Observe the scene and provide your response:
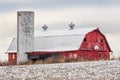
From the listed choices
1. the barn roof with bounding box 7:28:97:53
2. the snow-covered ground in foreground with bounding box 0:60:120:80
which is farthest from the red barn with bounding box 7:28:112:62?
the snow-covered ground in foreground with bounding box 0:60:120:80

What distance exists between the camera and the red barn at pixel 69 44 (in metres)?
46.8

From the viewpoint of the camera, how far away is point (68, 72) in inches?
870

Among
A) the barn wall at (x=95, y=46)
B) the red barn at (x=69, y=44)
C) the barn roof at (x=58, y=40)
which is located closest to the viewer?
the red barn at (x=69, y=44)

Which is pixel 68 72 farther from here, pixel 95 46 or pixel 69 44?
pixel 95 46

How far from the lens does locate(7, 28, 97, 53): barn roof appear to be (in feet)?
155

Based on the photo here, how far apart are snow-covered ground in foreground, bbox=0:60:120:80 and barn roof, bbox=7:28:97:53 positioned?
22600 millimetres

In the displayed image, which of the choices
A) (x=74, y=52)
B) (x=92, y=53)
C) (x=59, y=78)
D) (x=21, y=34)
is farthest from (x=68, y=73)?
(x=92, y=53)

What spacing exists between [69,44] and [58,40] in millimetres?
2107

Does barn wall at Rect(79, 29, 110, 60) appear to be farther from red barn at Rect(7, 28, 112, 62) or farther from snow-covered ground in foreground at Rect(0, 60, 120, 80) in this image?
snow-covered ground in foreground at Rect(0, 60, 120, 80)

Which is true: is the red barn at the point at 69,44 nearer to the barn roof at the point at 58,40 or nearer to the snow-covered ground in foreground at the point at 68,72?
the barn roof at the point at 58,40

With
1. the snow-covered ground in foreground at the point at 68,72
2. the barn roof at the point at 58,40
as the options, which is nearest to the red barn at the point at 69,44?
the barn roof at the point at 58,40

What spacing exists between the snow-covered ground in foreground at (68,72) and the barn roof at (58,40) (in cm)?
2260

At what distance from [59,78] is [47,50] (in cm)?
2770

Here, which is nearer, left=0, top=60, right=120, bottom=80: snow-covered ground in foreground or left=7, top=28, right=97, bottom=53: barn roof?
left=0, top=60, right=120, bottom=80: snow-covered ground in foreground
